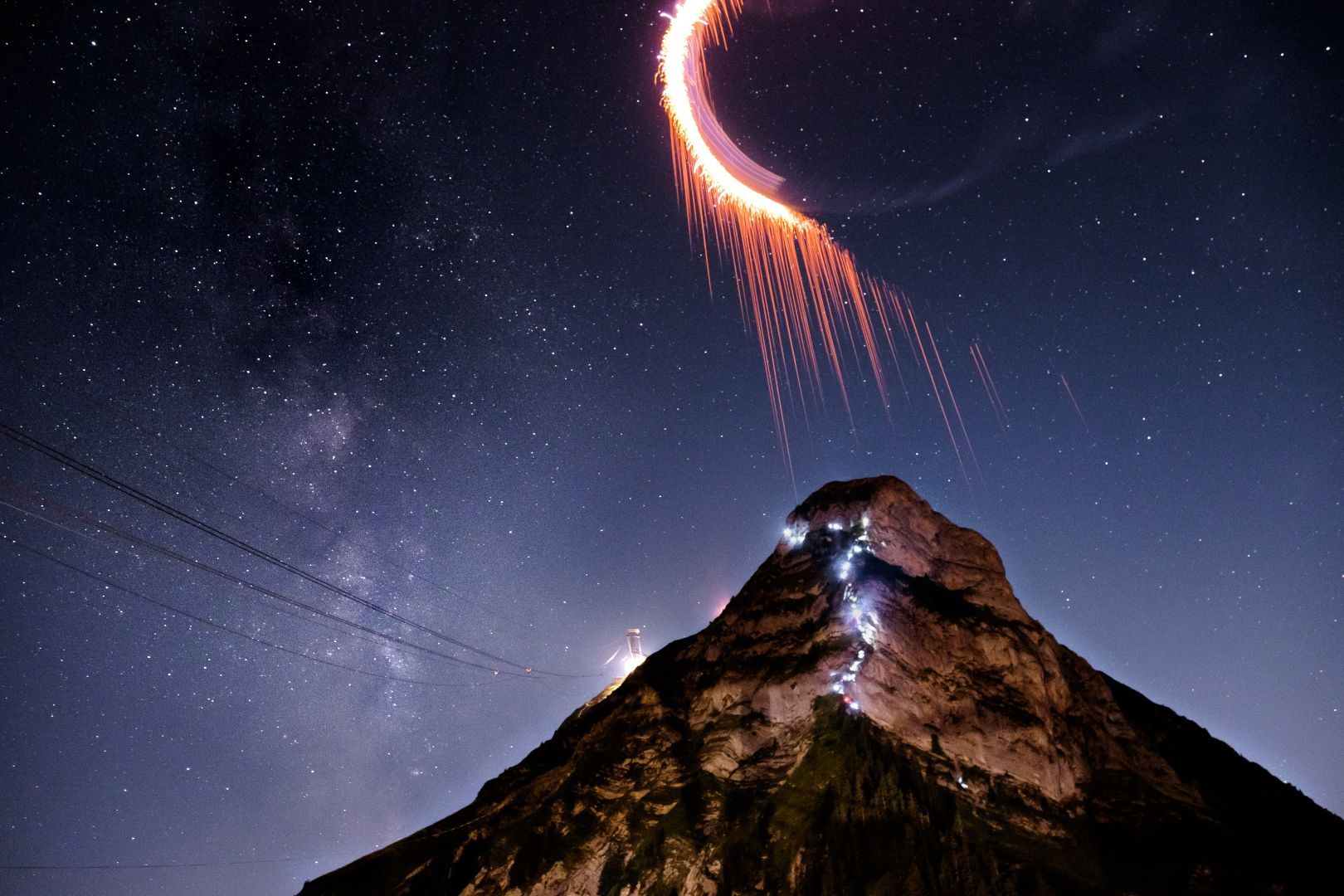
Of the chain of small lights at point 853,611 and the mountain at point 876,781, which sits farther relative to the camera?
the chain of small lights at point 853,611

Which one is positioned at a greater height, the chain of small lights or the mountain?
the chain of small lights

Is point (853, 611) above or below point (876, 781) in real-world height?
above

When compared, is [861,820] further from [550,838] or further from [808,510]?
[808,510]

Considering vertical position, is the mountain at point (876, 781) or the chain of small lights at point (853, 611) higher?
the chain of small lights at point (853, 611)

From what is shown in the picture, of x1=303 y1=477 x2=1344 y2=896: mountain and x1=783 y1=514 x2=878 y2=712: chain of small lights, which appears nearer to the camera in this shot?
x1=303 y1=477 x2=1344 y2=896: mountain

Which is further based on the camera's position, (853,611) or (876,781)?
(853,611)

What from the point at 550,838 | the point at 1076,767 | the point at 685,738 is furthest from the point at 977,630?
the point at 550,838

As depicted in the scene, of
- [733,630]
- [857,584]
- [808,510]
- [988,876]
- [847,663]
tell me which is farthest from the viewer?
[808,510]

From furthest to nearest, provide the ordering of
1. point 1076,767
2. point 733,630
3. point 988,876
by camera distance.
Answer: point 733,630, point 1076,767, point 988,876
